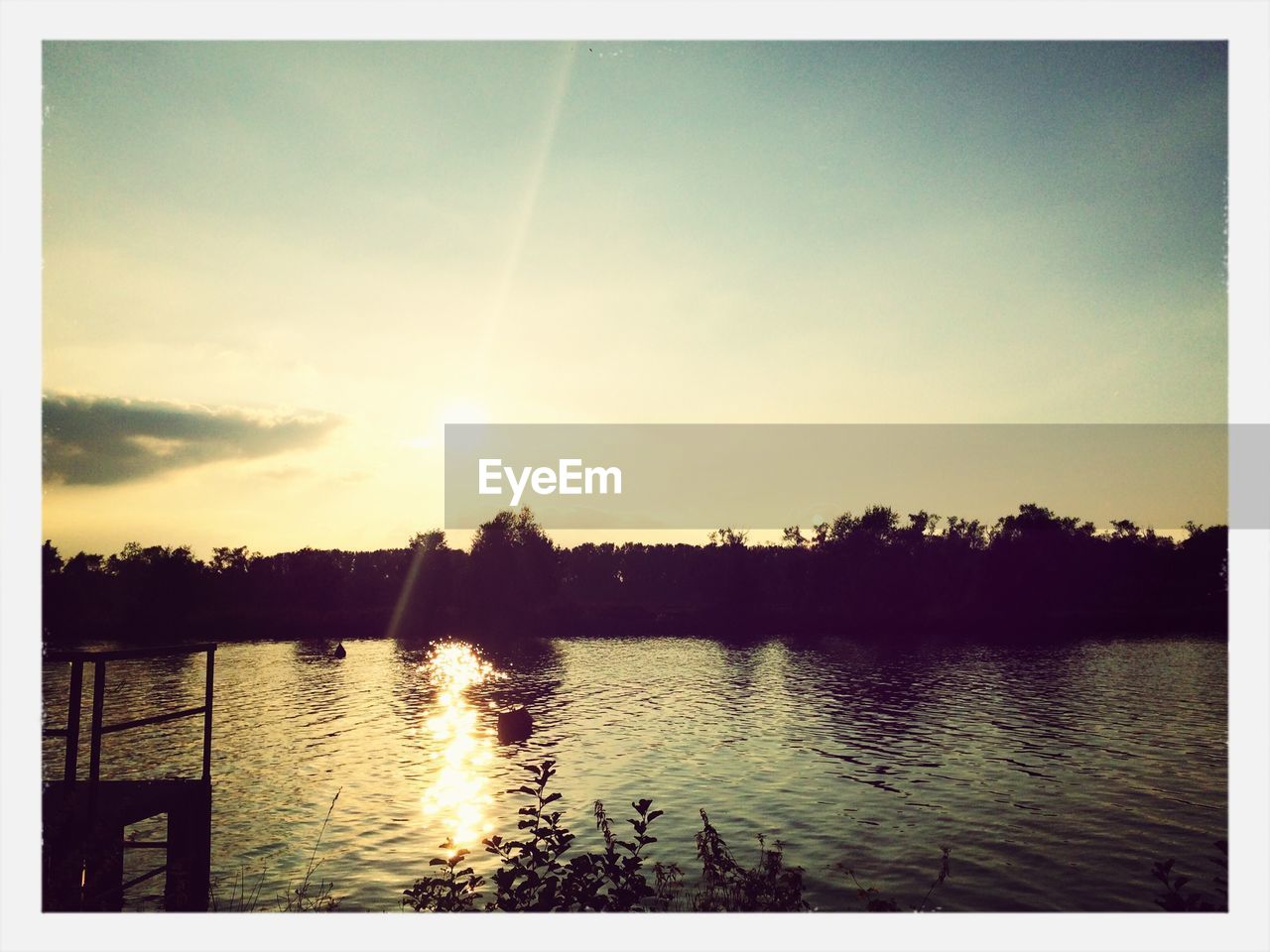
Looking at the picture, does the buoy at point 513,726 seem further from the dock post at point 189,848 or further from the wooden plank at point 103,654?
the wooden plank at point 103,654

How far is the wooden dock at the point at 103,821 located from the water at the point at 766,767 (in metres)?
1.10

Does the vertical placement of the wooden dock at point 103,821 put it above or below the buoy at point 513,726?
above

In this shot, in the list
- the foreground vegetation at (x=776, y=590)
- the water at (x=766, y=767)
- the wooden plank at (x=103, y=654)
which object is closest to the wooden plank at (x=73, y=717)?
the wooden plank at (x=103, y=654)

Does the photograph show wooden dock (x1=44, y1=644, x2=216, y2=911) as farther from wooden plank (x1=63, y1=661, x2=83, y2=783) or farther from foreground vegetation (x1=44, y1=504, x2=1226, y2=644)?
foreground vegetation (x1=44, y1=504, x2=1226, y2=644)

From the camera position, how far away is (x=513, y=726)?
144 ft

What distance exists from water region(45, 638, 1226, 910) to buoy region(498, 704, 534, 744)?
0.78 metres

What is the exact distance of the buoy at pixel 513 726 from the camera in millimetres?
43562

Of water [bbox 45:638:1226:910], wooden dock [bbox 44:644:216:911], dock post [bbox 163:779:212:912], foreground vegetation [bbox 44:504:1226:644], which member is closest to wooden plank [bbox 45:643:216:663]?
wooden dock [bbox 44:644:216:911]

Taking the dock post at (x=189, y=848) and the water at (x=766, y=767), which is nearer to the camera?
the dock post at (x=189, y=848)

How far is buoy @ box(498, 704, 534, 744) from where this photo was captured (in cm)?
4356

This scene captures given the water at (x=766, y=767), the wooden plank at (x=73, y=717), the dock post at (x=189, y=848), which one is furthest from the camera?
the water at (x=766, y=767)
